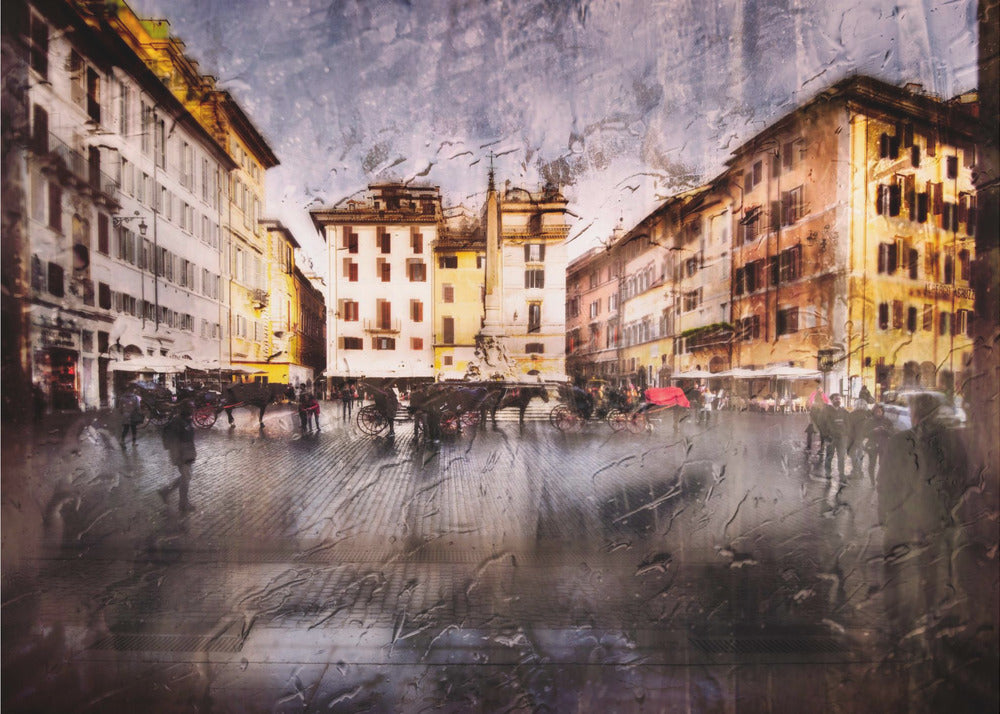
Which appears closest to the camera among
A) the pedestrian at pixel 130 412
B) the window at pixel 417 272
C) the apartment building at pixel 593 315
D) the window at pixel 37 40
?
the window at pixel 37 40

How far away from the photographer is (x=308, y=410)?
233cm

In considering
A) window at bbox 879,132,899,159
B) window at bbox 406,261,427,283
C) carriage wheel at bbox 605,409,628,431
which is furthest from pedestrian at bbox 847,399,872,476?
window at bbox 406,261,427,283

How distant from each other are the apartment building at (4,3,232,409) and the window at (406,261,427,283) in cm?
93

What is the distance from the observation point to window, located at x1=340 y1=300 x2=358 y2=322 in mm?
2258

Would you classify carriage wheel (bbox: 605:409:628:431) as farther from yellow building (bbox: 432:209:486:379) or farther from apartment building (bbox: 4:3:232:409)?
apartment building (bbox: 4:3:232:409)

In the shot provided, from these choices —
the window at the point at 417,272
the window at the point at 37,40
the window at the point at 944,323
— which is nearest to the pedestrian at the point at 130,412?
the window at the point at 417,272

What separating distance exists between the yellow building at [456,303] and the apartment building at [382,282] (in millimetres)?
37

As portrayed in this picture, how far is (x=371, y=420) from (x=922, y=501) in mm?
2667

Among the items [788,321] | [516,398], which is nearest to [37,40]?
[516,398]

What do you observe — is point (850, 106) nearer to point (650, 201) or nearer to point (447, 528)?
point (650, 201)

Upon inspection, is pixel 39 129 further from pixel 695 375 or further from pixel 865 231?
pixel 865 231

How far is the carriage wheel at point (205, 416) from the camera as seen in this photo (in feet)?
7.44

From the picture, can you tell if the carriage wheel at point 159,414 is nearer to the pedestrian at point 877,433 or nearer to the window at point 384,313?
the window at point 384,313

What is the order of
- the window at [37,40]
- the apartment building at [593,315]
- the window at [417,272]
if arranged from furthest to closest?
the apartment building at [593,315] → the window at [417,272] → the window at [37,40]
